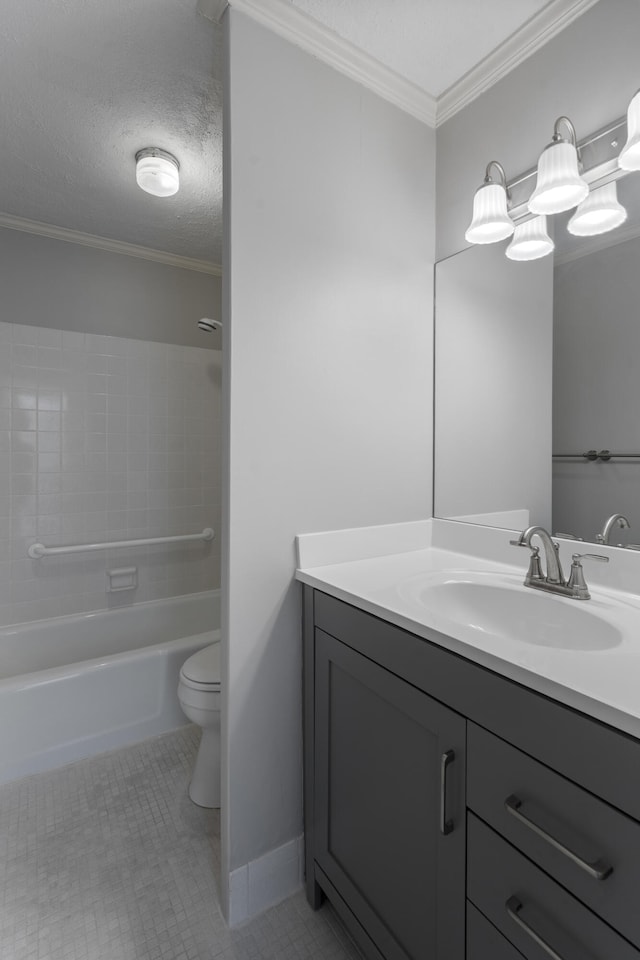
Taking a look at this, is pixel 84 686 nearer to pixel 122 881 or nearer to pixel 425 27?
pixel 122 881

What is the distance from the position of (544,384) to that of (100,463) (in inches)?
84.5

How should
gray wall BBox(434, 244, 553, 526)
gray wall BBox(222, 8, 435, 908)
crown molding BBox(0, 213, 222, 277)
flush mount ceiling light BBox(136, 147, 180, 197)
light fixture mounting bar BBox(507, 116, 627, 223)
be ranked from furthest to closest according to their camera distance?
crown molding BBox(0, 213, 222, 277), flush mount ceiling light BBox(136, 147, 180, 197), gray wall BBox(434, 244, 553, 526), gray wall BBox(222, 8, 435, 908), light fixture mounting bar BBox(507, 116, 627, 223)

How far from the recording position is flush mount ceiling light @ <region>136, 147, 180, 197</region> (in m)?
1.70

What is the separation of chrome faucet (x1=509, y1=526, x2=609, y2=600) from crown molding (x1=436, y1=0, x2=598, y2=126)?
1351 mm

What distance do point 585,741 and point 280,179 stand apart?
4.63 ft

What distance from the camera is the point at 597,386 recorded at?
1.17 m

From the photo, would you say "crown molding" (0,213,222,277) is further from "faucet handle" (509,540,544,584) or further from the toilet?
"faucet handle" (509,540,544,584)

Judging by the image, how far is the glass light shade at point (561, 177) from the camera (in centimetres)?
109

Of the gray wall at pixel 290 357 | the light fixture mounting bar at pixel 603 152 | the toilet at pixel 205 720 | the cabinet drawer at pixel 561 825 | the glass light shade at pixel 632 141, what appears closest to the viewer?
the cabinet drawer at pixel 561 825

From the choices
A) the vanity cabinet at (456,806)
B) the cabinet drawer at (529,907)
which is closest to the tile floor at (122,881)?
the vanity cabinet at (456,806)

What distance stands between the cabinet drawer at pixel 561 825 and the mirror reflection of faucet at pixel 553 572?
1.58 ft

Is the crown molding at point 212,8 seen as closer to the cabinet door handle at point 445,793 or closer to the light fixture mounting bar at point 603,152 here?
the light fixture mounting bar at point 603,152

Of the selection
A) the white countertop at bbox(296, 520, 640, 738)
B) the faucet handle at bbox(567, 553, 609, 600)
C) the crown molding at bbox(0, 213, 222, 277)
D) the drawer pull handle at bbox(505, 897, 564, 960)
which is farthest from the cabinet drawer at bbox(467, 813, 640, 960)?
the crown molding at bbox(0, 213, 222, 277)

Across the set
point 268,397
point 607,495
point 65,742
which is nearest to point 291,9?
point 268,397
